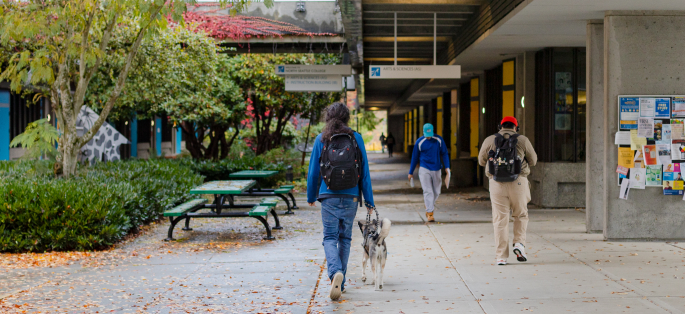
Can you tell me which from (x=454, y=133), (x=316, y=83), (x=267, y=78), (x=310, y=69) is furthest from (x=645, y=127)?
(x=454, y=133)

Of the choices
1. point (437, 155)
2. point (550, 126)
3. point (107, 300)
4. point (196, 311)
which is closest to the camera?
point (196, 311)

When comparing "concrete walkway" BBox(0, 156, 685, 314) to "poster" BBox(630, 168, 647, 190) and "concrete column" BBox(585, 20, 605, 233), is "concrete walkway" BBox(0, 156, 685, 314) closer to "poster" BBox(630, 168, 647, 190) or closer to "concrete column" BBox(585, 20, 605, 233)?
"concrete column" BBox(585, 20, 605, 233)

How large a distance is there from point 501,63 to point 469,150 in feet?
17.6

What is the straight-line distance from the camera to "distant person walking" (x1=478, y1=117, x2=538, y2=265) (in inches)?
285

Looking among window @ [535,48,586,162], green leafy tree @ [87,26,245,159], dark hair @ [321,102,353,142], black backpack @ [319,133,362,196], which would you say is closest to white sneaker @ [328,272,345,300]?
black backpack @ [319,133,362,196]

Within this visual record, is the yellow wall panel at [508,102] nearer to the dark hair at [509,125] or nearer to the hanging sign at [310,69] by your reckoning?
the hanging sign at [310,69]

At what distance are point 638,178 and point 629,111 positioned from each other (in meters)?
0.90

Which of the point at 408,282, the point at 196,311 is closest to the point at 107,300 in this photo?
the point at 196,311

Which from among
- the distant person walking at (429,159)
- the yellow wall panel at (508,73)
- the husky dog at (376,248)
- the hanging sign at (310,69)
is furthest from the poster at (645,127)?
the hanging sign at (310,69)

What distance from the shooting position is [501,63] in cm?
1562

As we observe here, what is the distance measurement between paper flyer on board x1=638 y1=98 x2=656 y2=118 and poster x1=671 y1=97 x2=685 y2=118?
26cm

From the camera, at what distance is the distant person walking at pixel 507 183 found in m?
7.23

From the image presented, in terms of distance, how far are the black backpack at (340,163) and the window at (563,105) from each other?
786cm

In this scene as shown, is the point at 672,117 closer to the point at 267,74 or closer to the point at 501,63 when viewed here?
the point at 501,63
